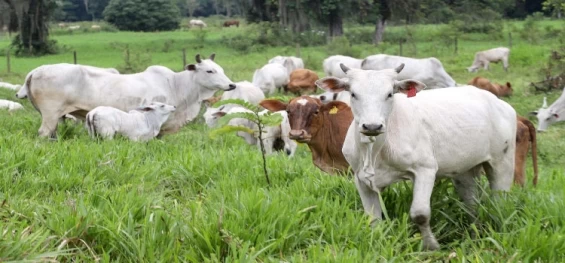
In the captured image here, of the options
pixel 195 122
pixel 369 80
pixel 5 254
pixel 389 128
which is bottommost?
pixel 195 122

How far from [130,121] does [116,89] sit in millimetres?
1283

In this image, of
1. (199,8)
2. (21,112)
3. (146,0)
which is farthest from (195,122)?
(199,8)

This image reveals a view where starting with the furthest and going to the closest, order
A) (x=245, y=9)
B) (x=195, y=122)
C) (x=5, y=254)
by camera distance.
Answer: (x=245, y=9) → (x=195, y=122) → (x=5, y=254)

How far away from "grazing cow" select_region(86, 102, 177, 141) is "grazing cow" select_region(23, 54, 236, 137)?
44cm

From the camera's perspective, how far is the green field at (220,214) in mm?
3689

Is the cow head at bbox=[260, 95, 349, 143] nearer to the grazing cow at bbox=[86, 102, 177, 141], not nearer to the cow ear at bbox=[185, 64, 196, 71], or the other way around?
the grazing cow at bbox=[86, 102, 177, 141]

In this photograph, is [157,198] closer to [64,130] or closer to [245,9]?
[64,130]

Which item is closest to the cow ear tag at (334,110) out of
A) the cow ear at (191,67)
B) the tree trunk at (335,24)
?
the cow ear at (191,67)

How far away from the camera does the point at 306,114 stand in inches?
253

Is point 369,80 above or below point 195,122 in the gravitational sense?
above

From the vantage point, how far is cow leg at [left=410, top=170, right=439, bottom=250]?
4133mm

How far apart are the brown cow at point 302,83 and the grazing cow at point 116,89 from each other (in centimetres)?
711

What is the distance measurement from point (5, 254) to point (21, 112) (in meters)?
9.52

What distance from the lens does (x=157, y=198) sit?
482 cm
